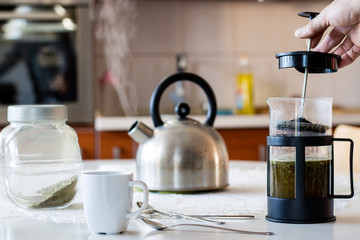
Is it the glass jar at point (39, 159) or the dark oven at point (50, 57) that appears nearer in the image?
the glass jar at point (39, 159)

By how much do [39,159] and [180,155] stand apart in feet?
1.06

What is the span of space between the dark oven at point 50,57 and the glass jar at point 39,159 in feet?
5.82

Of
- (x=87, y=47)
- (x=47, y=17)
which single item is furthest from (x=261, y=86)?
(x=47, y=17)

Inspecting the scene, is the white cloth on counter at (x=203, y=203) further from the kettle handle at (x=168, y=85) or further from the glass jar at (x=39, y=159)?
the kettle handle at (x=168, y=85)

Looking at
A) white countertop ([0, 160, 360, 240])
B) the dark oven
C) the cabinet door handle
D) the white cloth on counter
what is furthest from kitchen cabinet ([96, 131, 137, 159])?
white countertop ([0, 160, 360, 240])

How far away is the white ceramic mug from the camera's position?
Answer: 0.82m

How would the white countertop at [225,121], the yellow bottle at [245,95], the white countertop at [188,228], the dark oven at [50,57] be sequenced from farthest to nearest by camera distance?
1. the yellow bottle at [245,95]
2. the dark oven at [50,57]
3. the white countertop at [225,121]
4. the white countertop at [188,228]

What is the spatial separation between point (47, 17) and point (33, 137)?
1869 mm

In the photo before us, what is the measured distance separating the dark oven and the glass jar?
177 centimetres

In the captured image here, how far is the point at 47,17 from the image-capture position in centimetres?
279

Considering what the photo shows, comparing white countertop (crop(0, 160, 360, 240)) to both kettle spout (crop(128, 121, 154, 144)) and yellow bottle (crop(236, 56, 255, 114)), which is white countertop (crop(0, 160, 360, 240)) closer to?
kettle spout (crop(128, 121, 154, 144))

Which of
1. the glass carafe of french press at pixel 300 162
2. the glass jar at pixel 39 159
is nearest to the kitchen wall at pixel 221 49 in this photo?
the glass jar at pixel 39 159

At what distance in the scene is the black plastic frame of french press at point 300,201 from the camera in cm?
86

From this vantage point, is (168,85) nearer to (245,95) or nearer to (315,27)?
(315,27)
